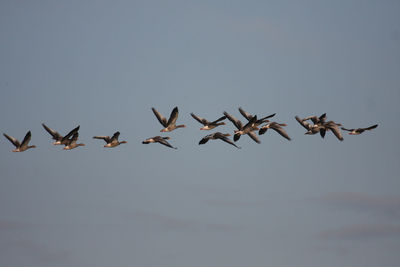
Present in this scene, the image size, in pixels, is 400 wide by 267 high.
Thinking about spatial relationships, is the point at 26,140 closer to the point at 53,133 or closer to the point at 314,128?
the point at 53,133

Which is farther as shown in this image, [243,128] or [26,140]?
[26,140]

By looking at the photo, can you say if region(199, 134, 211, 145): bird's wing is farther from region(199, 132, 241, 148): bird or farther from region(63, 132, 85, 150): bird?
region(63, 132, 85, 150): bird

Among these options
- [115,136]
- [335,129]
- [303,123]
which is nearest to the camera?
[335,129]

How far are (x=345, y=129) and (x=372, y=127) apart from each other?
13.9 ft

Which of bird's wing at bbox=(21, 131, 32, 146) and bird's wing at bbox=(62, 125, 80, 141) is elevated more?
bird's wing at bbox=(21, 131, 32, 146)

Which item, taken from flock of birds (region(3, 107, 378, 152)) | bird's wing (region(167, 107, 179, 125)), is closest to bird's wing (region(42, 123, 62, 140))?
flock of birds (region(3, 107, 378, 152))

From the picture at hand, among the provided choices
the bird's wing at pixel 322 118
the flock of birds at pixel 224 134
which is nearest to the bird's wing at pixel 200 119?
the flock of birds at pixel 224 134

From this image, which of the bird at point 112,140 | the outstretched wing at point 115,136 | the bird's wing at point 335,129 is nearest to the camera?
the bird's wing at point 335,129

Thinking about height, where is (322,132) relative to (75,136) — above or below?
below

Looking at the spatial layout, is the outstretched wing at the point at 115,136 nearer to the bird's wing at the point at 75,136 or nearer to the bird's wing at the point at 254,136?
the bird's wing at the point at 75,136

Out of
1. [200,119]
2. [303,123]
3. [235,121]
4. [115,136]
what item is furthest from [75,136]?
[303,123]

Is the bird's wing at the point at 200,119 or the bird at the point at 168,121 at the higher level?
the bird's wing at the point at 200,119

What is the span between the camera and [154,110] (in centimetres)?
8794

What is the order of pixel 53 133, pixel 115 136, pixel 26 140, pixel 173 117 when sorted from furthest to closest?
1. pixel 115 136
2. pixel 26 140
3. pixel 53 133
4. pixel 173 117
